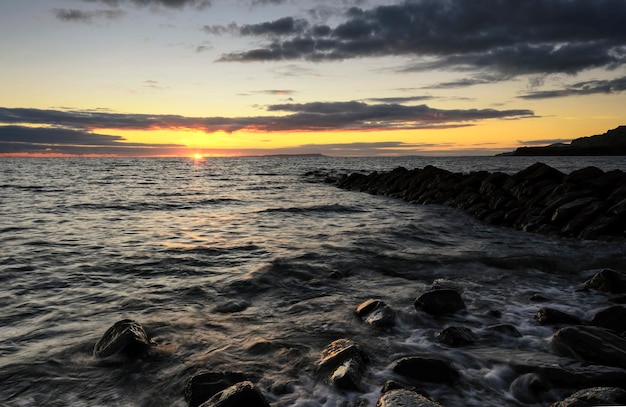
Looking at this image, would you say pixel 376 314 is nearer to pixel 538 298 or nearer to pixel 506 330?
pixel 506 330

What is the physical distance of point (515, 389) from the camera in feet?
14.3

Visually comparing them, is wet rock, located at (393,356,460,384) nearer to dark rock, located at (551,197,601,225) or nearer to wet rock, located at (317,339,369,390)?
wet rock, located at (317,339,369,390)

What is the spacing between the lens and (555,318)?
6.08 metres

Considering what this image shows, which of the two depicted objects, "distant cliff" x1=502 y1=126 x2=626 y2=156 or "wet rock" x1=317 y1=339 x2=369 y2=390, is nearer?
"wet rock" x1=317 y1=339 x2=369 y2=390

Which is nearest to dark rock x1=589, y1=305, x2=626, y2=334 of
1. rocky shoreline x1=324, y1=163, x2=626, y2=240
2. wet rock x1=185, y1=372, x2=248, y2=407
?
wet rock x1=185, y1=372, x2=248, y2=407

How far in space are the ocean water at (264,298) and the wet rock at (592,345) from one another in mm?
327

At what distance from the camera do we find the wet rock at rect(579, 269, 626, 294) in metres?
7.36

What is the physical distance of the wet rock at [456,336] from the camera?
17.8ft

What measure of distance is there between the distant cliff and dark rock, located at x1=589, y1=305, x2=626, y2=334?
198m

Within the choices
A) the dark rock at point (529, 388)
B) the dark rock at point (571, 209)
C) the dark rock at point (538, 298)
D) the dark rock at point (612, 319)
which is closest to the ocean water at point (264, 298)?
the dark rock at point (529, 388)

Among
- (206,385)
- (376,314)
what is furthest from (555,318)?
(206,385)

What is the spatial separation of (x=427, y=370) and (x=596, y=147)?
20856cm

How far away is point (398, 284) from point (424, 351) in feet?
10.8

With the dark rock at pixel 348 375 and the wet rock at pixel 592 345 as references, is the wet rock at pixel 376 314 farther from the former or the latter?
the wet rock at pixel 592 345
